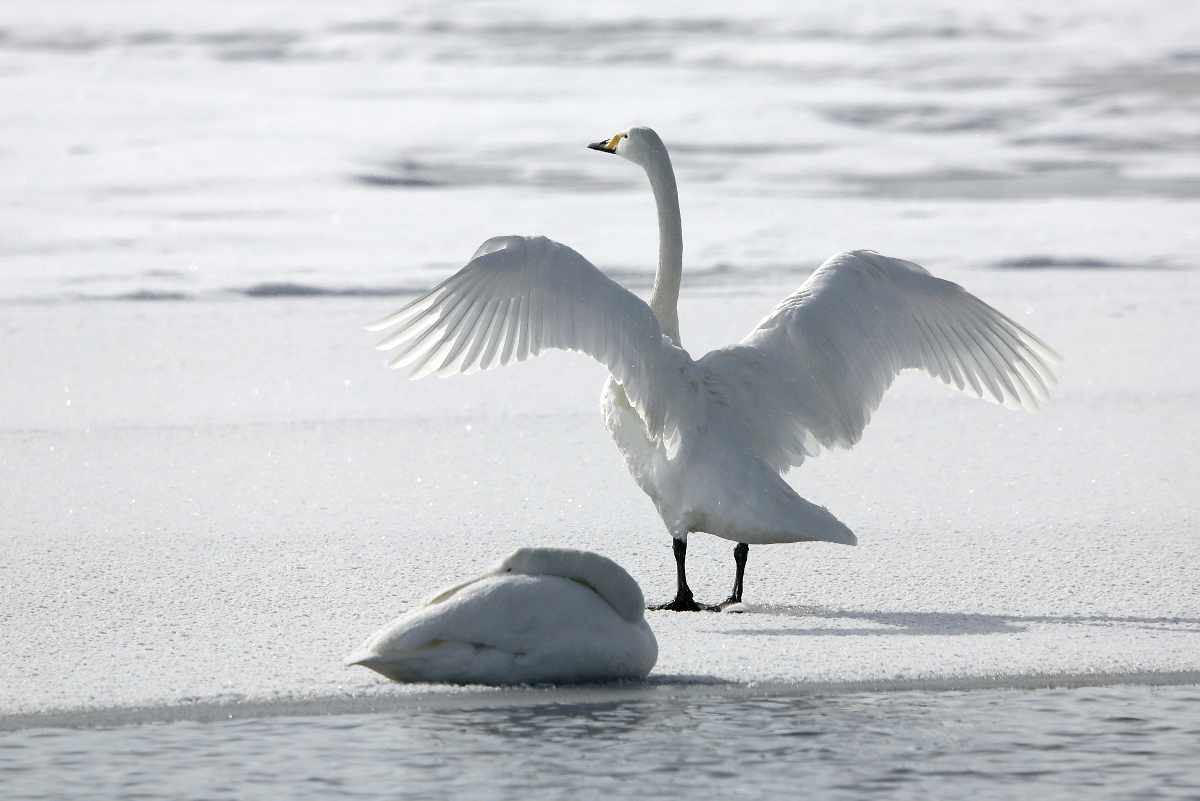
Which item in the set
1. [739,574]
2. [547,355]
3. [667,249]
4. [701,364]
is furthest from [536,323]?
[547,355]

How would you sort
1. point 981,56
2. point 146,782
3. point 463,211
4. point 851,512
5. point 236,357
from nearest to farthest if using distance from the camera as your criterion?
point 146,782 < point 851,512 < point 236,357 < point 463,211 < point 981,56

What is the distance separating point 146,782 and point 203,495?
9.09 ft

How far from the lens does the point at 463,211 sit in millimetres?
12703

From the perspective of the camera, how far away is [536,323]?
173 inches

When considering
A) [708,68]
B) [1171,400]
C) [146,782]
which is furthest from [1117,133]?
[146,782]

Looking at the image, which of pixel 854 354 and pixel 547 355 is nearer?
pixel 854 354

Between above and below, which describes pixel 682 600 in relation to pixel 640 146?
below

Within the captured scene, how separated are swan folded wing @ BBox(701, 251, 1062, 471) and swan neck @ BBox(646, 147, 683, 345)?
0.38 metres

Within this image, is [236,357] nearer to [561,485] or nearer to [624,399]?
[561,485]

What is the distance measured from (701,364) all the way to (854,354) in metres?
0.49

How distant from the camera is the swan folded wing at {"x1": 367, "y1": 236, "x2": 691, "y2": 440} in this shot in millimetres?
4328

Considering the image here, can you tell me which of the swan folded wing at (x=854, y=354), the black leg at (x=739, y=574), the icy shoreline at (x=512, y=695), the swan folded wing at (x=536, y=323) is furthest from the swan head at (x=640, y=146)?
the icy shoreline at (x=512, y=695)

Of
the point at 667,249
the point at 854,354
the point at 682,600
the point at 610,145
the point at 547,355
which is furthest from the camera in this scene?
the point at 547,355

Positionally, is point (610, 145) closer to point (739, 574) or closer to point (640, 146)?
point (640, 146)
